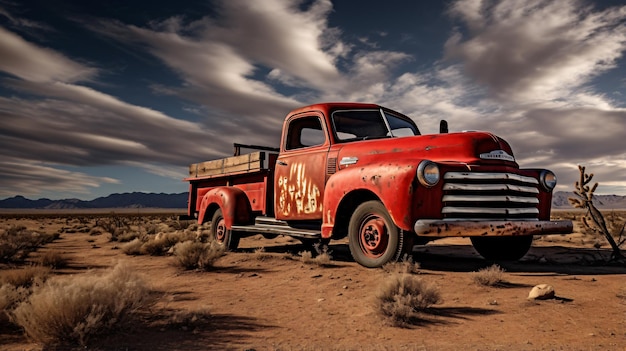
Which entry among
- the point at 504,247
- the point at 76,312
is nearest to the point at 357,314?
the point at 76,312

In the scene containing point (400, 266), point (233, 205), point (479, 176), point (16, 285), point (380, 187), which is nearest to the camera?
point (16, 285)

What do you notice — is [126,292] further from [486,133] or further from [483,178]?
[486,133]

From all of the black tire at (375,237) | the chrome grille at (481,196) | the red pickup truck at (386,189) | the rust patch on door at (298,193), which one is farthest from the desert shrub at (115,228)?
the chrome grille at (481,196)

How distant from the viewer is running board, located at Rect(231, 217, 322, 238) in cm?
640

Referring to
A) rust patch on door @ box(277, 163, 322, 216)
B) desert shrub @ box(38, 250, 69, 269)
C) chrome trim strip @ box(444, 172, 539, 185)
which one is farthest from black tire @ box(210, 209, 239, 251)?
chrome trim strip @ box(444, 172, 539, 185)

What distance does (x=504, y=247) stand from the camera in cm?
667

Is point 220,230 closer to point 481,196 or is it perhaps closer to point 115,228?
point 481,196

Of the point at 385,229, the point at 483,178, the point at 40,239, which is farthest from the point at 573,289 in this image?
the point at 40,239

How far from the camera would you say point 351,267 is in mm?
6000

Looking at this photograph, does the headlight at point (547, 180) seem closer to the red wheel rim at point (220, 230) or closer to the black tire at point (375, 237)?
the black tire at point (375, 237)

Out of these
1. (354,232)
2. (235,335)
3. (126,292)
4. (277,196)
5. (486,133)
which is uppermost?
(486,133)

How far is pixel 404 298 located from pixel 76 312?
2534mm

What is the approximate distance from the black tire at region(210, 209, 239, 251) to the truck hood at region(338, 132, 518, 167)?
3.52 m

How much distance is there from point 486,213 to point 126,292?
401 cm
